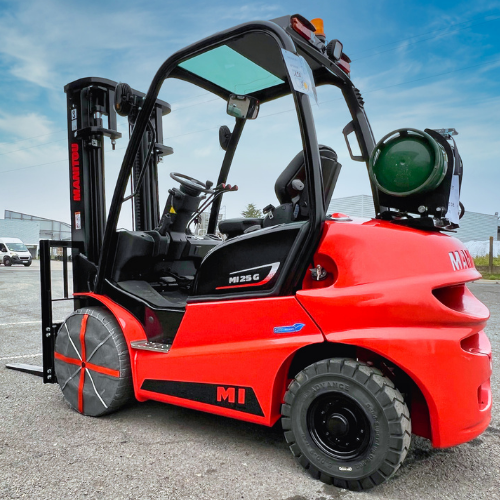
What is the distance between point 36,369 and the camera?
439cm

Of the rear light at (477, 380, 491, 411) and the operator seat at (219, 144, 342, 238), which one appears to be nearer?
the rear light at (477, 380, 491, 411)

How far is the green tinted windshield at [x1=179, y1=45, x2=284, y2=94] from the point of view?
3.20 meters

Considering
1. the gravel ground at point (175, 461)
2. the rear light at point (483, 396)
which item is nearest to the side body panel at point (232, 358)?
the gravel ground at point (175, 461)

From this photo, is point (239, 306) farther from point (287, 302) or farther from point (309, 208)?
point (309, 208)

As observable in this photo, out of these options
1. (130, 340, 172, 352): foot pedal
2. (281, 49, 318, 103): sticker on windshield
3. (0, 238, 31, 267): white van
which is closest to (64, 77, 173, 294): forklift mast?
(130, 340, 172, 352): foot pedal

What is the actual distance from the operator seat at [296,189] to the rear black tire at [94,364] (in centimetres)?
124

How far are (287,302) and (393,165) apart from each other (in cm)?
96

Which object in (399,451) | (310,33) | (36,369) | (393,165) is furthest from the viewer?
(36,369)

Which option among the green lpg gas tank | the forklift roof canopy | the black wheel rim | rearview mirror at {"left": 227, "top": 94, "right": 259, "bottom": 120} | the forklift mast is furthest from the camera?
the forklift mast

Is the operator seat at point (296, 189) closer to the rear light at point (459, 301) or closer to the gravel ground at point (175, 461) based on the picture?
the rear light at point (459, 301)

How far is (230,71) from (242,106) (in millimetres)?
273

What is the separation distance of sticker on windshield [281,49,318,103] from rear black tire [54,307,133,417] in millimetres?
2022

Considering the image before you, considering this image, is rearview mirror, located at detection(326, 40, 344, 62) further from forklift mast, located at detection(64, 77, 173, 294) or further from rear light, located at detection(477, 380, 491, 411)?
rear light, located at detection(477, 380, 491, 411)

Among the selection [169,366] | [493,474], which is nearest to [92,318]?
[169,366]
